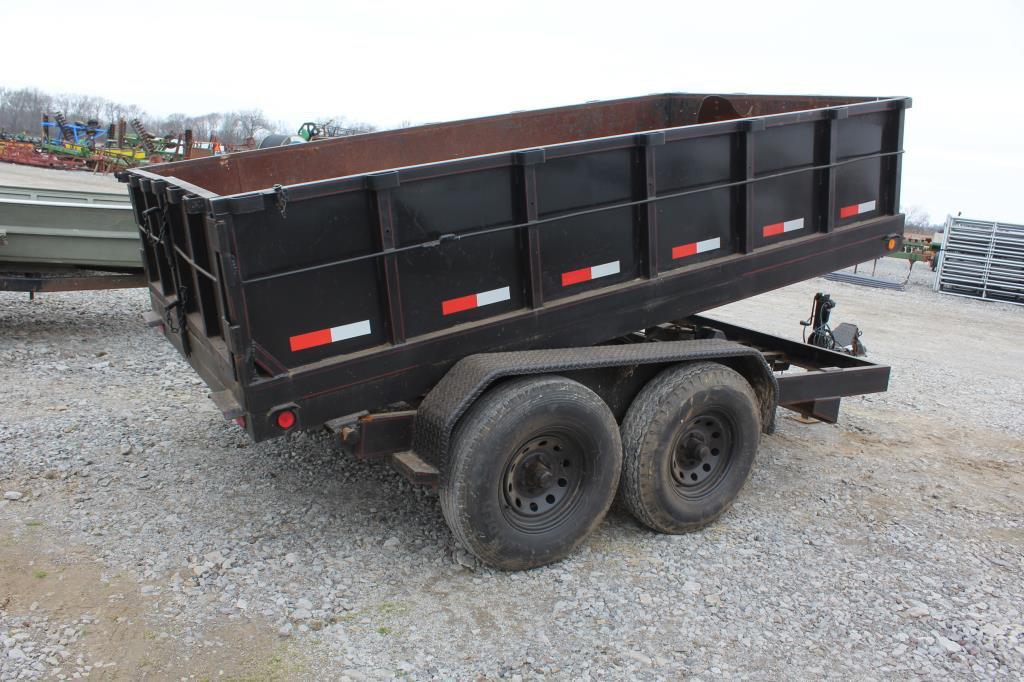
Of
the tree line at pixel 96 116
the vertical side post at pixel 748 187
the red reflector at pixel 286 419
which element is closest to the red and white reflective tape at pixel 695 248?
the vertical side post at pixel 748 187

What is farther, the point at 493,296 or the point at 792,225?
the point at 792,225

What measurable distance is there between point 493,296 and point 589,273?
0.58m

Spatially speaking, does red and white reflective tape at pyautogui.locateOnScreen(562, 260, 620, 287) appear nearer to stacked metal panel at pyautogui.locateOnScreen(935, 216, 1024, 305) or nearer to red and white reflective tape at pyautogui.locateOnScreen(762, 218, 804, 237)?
red and white reflective tape at pyautogui.locateOnScreen(762, 218, 804, 237)

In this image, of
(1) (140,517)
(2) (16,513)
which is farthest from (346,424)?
(2) (16,513)

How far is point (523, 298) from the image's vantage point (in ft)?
13.8

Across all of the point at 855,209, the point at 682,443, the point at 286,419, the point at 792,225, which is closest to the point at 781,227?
the point at 792,225

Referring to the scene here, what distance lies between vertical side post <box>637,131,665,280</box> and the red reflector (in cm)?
208

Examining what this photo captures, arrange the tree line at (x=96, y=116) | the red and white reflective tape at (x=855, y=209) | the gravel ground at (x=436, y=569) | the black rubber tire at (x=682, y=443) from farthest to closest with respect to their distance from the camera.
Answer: the tree line at (x=96, y=116)
the red and white reflective tape at (x=855, y=209)
the black rubber tire at (x=682, y=443)
the gravel ground at (x=436, y=569)

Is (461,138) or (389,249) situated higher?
(461,138)

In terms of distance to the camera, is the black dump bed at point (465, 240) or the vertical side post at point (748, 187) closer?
the black dump bed at point (465, 240)

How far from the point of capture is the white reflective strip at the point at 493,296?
407 centimetres

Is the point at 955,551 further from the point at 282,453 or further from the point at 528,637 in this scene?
the point at 282,453

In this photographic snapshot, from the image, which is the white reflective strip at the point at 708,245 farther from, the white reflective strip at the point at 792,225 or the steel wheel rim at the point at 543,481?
the steel wheel rim at the point at 543,481

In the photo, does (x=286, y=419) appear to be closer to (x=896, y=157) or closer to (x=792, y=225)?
(x=792, y=225)
